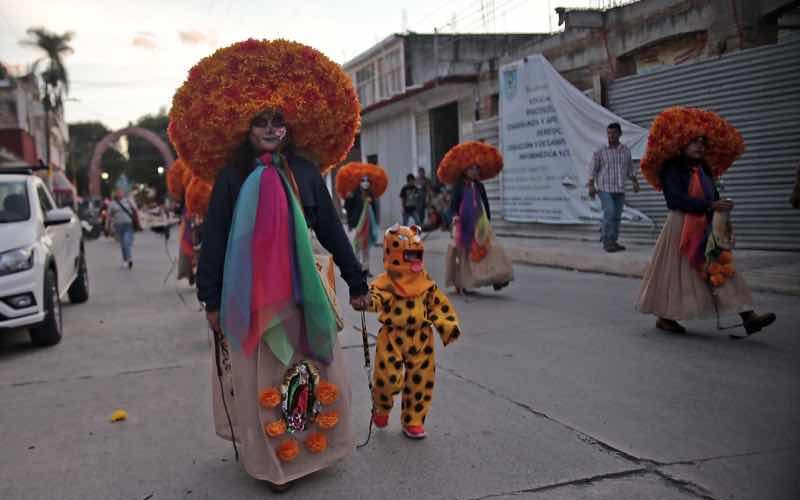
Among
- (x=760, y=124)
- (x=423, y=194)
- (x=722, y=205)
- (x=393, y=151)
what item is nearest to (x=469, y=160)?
(x=722, y=205)

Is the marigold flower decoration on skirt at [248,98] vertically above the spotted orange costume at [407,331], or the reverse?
the marigold flower decoration on skirt at [248,98]

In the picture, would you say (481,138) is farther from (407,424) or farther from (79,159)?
(79,159)

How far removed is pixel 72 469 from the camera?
4098mm

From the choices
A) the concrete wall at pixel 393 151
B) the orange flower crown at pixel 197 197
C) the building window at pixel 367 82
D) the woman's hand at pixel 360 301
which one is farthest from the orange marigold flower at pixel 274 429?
the building window at pixel 367 82

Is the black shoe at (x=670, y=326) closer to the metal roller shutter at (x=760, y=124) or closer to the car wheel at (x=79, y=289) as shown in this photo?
the metal roller shutter at (x=760, y=124)

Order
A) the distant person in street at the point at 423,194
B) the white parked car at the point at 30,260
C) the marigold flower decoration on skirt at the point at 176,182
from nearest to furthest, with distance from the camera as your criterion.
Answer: the white parked car at the point at 30,260 → the marigold flower decoration on skirt at the point at 176,182 → the distant person in street at the point at 423,194

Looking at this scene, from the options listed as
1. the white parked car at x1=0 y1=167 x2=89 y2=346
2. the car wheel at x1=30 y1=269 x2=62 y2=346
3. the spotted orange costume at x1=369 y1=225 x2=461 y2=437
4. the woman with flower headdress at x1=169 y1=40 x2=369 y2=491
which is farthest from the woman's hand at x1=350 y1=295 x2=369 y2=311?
the car wheel at x1=30 y1=269 x2=62 y2=346

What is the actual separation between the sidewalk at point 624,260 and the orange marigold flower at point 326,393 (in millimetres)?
6606

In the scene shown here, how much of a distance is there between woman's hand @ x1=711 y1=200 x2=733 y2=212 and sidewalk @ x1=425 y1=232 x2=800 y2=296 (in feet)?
9.41

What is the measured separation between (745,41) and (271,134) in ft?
35.2

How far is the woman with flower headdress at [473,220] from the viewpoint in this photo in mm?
9555

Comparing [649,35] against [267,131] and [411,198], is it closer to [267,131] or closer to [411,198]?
[411,198]

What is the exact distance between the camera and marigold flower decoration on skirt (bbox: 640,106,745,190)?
6.41 m

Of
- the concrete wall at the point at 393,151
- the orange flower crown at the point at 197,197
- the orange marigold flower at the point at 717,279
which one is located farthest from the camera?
the concrete wall at the point at 393,151
